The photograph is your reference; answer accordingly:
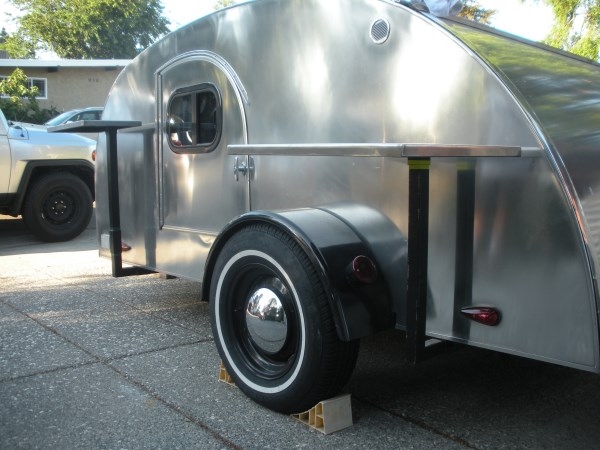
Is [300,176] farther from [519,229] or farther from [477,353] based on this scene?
[477,353]

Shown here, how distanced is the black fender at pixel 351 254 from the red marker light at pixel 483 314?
36cm

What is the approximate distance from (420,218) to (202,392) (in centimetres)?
169

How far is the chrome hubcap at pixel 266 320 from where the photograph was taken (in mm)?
3234

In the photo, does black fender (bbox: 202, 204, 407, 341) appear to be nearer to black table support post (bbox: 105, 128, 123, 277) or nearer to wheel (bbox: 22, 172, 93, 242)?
black table support post (bbox: 105, 128, 123, 277)

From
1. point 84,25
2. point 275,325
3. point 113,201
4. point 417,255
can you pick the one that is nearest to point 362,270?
point 417,255

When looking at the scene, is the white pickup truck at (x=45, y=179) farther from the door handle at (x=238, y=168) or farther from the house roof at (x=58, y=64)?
the house roof at (x=58, y=64)

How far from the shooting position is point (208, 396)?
3.58 m

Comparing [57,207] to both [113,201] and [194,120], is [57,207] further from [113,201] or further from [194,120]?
[194,120]

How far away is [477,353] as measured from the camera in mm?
4238

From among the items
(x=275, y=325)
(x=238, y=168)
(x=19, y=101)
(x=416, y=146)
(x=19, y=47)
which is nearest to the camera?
(x=416, y=146)

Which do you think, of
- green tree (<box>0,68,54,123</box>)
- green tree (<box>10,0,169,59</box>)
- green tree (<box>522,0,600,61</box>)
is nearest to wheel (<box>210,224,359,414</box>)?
green tree (<box>522,0,600,61</box>)

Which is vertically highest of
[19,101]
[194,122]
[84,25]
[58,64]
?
[84,25]

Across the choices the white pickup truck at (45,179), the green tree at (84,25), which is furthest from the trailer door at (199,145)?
the green tree at (84,25)

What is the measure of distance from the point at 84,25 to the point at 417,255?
44454 millimetres
